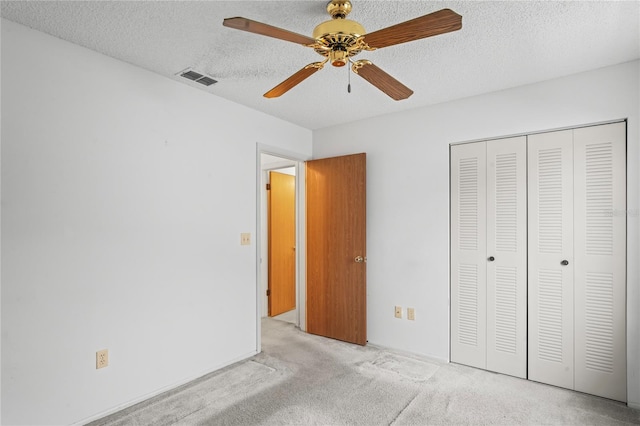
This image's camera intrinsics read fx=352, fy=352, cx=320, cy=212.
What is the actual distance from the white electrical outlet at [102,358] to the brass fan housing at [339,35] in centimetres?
234

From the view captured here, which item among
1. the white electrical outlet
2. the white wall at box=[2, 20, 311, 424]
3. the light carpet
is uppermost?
the white wall at box=[2, 20, 311, 424]

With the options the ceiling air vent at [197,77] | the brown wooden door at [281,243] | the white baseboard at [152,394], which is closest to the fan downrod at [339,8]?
the ceiling air vent at [197,77]

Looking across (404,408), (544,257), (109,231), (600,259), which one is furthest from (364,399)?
(109,231)

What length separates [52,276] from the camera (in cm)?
213

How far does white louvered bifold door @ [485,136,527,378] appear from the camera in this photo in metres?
2.92

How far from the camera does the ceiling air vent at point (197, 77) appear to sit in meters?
2.65

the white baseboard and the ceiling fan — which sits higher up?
the ceiling fan

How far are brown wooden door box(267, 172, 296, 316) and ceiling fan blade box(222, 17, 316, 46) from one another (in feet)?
10.8

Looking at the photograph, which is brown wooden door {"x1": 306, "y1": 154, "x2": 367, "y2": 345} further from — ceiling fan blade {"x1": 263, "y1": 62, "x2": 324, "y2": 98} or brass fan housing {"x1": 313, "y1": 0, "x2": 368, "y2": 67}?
brass fan housing {"x1": 313, "y1": 0, "x2": 368, "y2": 67}

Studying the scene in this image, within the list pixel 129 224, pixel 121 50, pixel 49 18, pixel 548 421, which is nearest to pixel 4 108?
pixel 49 18

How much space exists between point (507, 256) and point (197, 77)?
293 cm

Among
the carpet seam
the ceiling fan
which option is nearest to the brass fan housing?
the ceiling fan

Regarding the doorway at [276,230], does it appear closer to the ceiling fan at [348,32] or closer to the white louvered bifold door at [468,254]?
the white louvered bifold door at [468,254]

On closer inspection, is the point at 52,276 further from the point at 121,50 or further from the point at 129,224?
the point at 121,50
